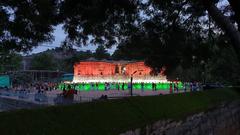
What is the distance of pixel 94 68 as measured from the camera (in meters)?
62.7

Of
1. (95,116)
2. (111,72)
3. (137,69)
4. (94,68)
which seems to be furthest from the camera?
(111,72)

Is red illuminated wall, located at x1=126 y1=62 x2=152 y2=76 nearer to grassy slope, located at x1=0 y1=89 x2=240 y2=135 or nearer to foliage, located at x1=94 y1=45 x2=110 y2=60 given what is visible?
foliage, located at x1=94 y1=45 x2=110 y2=60

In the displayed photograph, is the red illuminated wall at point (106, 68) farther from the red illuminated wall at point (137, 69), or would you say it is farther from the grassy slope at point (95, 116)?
the grassy slope at point (95, 116)

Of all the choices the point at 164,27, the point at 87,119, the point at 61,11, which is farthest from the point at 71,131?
the point at 164,27

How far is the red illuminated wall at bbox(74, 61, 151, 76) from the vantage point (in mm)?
61997

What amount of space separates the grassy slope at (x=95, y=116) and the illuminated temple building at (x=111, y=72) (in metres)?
49.0

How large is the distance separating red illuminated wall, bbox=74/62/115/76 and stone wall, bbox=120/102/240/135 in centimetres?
4200

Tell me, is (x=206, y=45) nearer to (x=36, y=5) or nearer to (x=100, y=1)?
(x=100, y=1)

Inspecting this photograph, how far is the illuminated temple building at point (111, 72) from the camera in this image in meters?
62.3

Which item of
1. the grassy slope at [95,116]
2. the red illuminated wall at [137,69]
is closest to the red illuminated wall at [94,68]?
the red illuminated wall at [137,69]

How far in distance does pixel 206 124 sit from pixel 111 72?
49715mm

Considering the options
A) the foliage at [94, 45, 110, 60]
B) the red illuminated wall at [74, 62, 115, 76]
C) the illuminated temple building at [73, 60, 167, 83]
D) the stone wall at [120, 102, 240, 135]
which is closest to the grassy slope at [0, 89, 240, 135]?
the stone wall at [120, 102, 240, 135]

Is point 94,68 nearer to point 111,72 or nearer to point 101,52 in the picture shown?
point 111,72

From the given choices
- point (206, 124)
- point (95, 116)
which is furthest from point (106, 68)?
point (95, 116)
